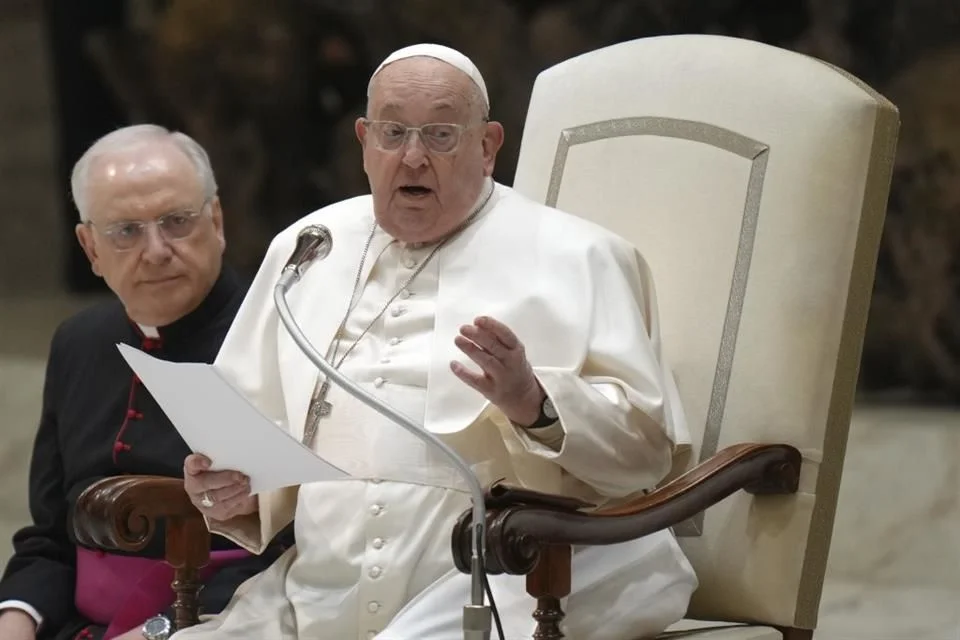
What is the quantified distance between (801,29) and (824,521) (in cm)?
503

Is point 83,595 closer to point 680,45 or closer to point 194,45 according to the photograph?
point 680,45

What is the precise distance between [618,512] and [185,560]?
92 cm

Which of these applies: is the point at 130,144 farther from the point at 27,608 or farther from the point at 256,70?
the point at 256,70

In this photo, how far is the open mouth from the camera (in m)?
3.34

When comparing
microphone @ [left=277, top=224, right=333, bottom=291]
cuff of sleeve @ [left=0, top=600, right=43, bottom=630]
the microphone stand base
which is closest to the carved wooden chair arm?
cuff of sleeve @ [left=0, top=600, right=43, bottom=630]

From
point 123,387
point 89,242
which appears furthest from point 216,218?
point 123,387

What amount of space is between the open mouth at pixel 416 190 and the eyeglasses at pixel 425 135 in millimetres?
81

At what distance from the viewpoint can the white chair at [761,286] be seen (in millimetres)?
3396

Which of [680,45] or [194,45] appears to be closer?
[680,45]

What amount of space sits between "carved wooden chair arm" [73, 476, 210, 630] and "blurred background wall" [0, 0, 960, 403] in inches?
207

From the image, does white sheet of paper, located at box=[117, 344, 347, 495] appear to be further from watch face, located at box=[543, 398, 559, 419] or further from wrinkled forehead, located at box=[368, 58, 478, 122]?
wrinkled forehead, located at box=[368, 58, 478, 122]

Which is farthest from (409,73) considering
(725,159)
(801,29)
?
(801,29)

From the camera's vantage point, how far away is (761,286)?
3.50 meters

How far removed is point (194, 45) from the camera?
30.4 ft
